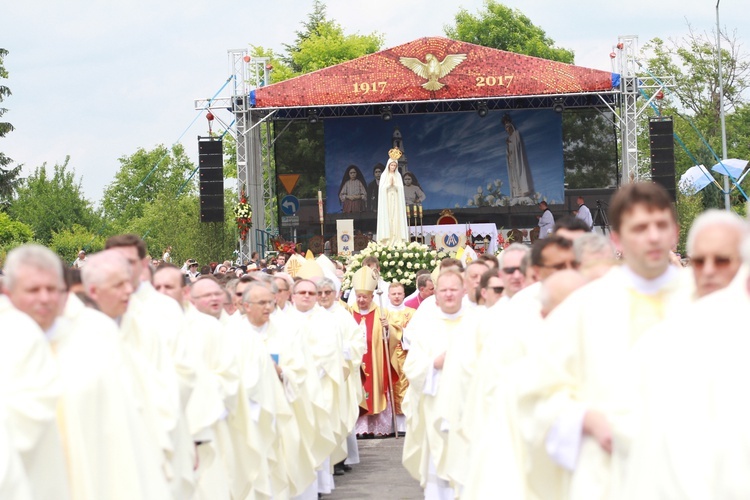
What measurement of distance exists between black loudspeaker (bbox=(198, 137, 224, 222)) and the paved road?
42.5 feet

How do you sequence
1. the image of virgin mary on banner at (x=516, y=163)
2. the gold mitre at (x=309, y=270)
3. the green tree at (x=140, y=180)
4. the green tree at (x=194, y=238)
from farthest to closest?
1. the green tree at (x=140, y=180)
2. the image of virgin mary on banner at (x=516, y=163)
3. the green tree at (x=194, y=238)
4. the gold mitre at (x=309, y=270)

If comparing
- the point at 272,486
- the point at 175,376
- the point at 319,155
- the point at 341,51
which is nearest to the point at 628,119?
the point at 319,155

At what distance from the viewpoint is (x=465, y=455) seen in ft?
30.6

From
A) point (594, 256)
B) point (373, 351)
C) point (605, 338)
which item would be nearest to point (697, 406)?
point (605, 338)

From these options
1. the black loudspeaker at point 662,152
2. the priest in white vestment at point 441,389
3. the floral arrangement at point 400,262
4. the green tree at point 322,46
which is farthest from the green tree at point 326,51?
the priest in white vestment at point 441,389

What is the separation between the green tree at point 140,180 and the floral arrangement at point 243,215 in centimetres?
4840

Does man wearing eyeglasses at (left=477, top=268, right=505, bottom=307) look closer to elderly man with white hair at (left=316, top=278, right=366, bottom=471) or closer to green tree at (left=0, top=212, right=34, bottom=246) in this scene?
elderly man with white hair at (left=316, top=278, right=366, bottom=471)

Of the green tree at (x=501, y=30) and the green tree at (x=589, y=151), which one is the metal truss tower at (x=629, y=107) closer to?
the green tree at (x=589, y=151)

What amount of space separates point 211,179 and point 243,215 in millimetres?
1324

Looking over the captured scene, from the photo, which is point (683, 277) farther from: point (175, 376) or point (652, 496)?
point (175, 376)

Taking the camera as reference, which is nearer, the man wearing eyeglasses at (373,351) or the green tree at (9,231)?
the man wearing eyeglasses at (373,351)

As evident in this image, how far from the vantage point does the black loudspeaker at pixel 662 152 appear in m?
27.6

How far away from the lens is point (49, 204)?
53.9m

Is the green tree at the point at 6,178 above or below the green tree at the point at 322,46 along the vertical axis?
below
